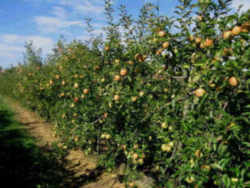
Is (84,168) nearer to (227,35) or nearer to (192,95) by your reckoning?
(192,95)

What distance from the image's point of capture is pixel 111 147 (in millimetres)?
4023

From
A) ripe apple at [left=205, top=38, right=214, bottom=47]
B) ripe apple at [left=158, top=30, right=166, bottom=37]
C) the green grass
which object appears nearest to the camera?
ripe apple at [left=205, top=38, right=214, bottom=47]

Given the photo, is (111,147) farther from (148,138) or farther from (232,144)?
(232,144)

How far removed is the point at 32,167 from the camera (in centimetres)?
420

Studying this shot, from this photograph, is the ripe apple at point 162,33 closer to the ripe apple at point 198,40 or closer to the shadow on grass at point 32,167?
the ripe apple at point 198,40

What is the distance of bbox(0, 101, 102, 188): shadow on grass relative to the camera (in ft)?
12.1

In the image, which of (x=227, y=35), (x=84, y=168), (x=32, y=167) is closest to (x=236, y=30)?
(x=227, y=35)

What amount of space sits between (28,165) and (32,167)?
14 cm

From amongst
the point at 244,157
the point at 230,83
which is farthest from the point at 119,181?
the point at 230,83

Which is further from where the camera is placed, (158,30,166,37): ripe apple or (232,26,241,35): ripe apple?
(158,30,166,37): ripe apple

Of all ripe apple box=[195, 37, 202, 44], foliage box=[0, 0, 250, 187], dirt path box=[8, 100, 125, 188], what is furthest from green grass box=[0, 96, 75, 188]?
ripe apple box=[195, 37, 202, 44]

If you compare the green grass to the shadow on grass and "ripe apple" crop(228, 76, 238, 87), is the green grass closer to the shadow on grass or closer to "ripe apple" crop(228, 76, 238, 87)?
the shadow on grass

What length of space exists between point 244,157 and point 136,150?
4.80ft

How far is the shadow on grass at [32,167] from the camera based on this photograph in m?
3.69
